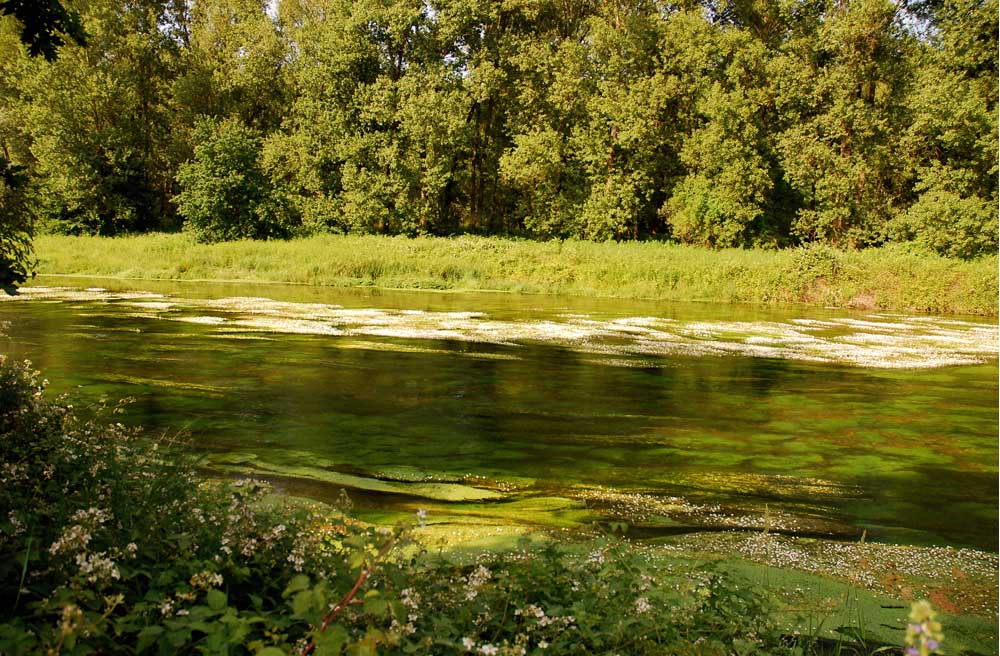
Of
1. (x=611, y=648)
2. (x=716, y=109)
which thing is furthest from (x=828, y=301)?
(x=611, y=648)

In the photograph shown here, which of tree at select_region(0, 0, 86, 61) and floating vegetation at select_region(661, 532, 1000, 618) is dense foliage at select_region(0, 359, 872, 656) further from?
tree at select_region(0, 0, 86, 61)

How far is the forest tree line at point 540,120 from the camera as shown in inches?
1113

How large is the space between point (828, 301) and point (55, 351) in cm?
1859

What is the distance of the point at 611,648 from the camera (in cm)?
260

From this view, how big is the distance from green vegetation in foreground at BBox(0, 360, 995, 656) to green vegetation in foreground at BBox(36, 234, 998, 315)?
19.0 metres

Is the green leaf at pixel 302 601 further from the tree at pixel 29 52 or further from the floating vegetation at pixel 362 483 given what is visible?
the floating vegetation at pixel 362 483

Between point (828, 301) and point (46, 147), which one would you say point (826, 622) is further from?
point (46, 147)

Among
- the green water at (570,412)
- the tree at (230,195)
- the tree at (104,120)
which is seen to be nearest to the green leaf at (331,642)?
the green water at (570,412)

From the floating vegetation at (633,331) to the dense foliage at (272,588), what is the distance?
768cm

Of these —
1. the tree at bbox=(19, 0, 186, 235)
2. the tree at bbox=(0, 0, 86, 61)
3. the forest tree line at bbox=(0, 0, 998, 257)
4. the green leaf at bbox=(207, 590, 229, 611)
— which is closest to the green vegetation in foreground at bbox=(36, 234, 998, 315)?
the forest tree line at bbox=(0, 0, 998, 257)

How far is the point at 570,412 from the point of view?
25.1 ft

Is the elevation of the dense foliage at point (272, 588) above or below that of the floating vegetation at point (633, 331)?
above

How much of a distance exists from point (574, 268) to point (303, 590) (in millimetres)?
21917

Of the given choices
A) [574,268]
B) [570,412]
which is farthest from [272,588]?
[574,268]
